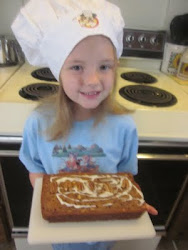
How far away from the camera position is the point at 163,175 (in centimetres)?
92

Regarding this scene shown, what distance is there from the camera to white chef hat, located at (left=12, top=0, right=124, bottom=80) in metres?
0.50

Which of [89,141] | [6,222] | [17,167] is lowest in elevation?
[6,222]

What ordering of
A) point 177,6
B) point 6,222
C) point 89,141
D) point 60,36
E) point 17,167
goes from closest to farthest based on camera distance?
point 60,36 < point 89,141 < point 17,167 < point 6,222 < point 177,6

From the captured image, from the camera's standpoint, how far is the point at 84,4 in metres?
0.52

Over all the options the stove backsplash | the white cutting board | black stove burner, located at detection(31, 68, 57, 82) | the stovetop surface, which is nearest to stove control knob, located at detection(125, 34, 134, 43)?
the stove backsplash

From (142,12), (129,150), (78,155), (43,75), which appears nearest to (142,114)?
(129,150)

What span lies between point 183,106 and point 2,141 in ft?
2.34

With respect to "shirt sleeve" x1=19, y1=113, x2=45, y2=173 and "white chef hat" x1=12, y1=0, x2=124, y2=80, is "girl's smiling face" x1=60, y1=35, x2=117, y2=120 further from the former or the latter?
"shirt sleeve" x1=19, y1=113, x2=45, y2=173

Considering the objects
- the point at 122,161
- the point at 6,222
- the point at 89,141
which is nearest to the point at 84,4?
the point at 89,141

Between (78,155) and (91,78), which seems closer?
(91,78)

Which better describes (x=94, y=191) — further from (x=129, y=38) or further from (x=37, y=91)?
(x=129, y=38)

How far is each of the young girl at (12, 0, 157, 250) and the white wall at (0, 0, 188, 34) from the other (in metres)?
0.69

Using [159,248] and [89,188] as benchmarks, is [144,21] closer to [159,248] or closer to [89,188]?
[89,188]

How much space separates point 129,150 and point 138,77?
1.95 ft
